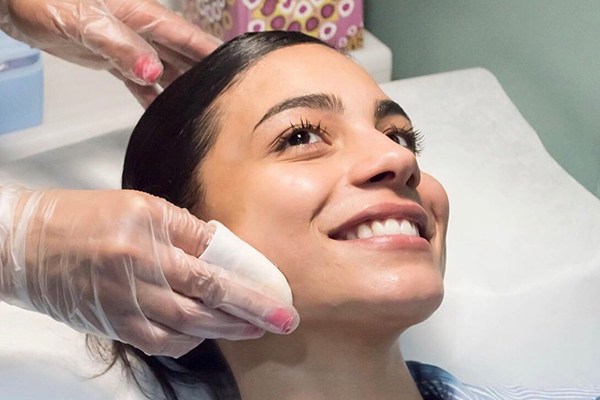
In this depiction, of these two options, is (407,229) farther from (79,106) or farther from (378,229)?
(79,106)

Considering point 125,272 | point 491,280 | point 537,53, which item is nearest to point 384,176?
point 125,272

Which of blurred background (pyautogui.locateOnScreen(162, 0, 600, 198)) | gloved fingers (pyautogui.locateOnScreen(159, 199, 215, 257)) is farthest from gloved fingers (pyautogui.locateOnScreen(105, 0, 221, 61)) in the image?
blurred background (pyautogui.locateOnScreen(162, 0, 600, 198))

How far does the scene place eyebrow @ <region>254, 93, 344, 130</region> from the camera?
1078 millimetres

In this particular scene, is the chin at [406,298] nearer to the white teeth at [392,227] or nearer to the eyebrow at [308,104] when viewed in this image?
the white teeth at [392,227]

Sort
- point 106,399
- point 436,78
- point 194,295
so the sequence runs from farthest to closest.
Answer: point 436,78, point 106,399, point 194,295

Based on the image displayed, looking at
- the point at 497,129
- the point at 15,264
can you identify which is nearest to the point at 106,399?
the point at 15,264

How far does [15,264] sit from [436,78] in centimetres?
127

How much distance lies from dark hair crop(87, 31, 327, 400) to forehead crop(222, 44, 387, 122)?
0.02m

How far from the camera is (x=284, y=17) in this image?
2035 millimetres

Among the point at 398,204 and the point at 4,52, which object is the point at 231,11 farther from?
the point at 398,204

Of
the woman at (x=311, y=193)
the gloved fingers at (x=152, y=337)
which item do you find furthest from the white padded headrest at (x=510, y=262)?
the gloved fingers at (x=152, y=337)

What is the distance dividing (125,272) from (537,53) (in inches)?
50.5

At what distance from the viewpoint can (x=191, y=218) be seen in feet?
3.11

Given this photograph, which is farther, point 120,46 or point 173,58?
point 173,58
